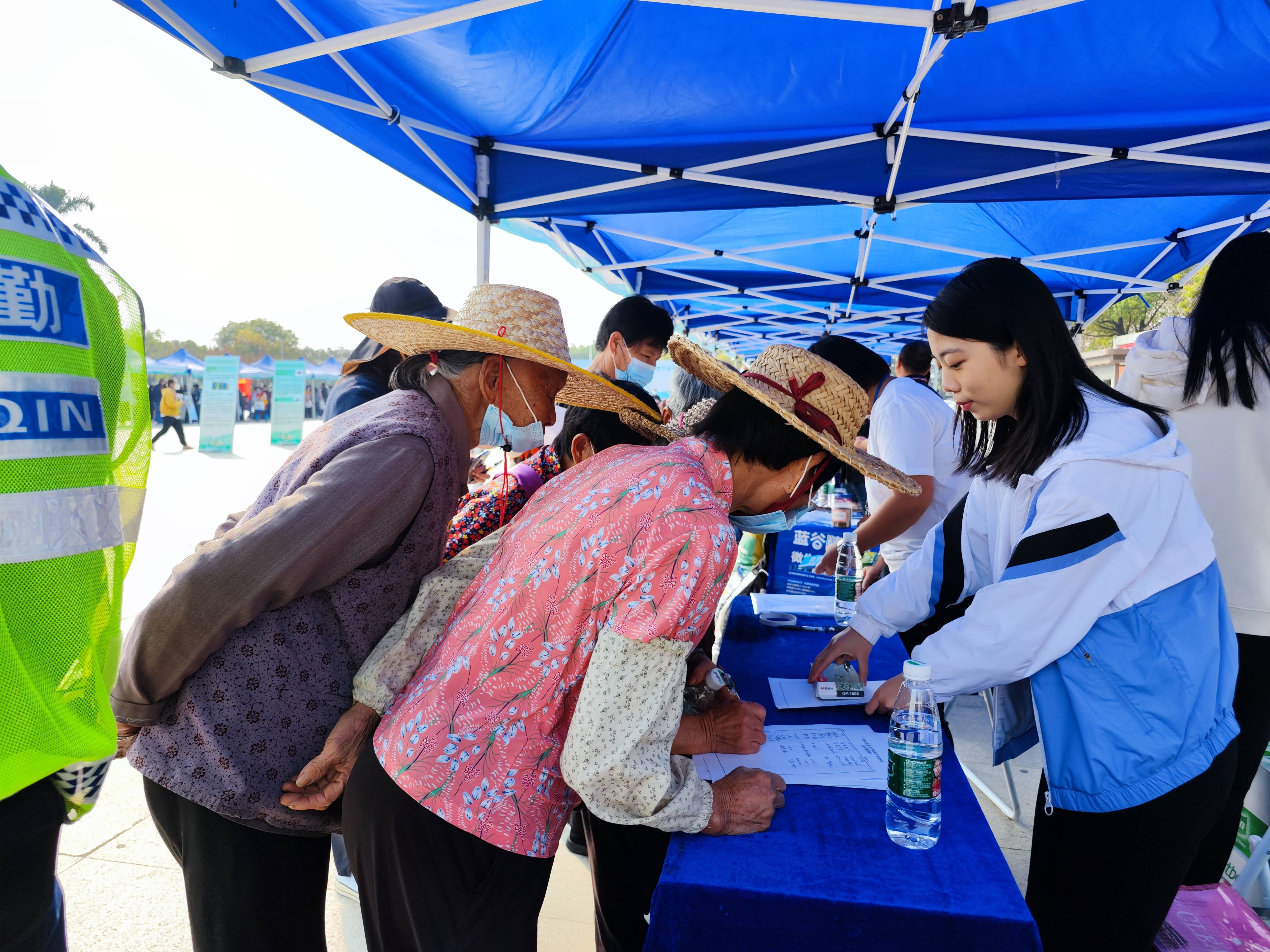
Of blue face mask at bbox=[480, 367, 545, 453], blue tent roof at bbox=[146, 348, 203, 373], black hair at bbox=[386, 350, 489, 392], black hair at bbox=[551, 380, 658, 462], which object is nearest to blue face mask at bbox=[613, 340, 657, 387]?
black hair at bbox=[551, 380, 658, 462]

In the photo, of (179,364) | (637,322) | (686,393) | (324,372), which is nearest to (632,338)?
(637,322)

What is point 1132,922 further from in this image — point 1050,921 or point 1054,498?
point 1054,498

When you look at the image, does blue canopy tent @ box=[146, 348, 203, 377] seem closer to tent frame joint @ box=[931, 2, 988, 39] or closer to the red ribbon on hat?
tent frame joint @ box=[931, 2, 988, 39]

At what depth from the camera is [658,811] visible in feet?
3.79

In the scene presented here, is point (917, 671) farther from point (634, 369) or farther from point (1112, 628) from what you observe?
point (634, 369)

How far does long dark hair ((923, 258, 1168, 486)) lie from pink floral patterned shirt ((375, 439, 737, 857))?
66 centimetres

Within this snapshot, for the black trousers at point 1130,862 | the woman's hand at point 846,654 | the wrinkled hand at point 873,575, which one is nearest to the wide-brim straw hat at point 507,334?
the woman's hand at point 846,654

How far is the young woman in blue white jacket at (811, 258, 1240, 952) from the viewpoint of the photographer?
1344mm

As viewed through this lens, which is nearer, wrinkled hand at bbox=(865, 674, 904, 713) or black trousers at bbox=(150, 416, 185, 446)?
wrinkled hand at bbox=(865, 674, 904, 713)

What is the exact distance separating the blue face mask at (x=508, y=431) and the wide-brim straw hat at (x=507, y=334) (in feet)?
0.32

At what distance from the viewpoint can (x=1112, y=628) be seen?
4.49ft

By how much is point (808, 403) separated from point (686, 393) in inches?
108

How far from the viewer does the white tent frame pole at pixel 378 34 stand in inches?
99.4

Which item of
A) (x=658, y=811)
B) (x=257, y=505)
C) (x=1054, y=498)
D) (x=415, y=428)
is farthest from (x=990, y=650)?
(x=257, y=505)
